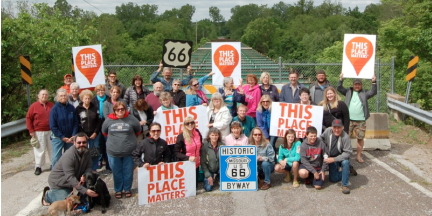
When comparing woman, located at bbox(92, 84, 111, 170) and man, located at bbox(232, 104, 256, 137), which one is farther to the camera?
woman, located at bbox(92, 84, 111, 170)

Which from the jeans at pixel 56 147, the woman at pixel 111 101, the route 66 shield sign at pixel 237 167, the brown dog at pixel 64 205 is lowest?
the brown dog at pixel 64 205

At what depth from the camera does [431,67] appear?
65.3 feet

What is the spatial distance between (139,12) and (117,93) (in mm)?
145992

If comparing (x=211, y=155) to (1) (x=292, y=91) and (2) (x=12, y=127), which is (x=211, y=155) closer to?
(1) (x=292, y=91)

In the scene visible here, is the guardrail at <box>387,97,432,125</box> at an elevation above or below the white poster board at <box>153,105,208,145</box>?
below

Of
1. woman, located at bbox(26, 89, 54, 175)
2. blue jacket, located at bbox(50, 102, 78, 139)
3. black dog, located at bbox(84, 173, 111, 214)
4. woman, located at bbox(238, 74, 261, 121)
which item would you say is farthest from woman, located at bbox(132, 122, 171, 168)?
woman, located at bbox(26, 89, 54, 175)

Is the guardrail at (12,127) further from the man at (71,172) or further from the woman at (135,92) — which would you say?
the man at (71,172)

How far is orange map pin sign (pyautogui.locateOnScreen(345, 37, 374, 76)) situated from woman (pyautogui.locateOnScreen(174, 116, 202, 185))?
4.45 meters

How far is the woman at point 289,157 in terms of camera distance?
7961 mm

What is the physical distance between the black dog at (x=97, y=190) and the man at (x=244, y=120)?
9.41ft

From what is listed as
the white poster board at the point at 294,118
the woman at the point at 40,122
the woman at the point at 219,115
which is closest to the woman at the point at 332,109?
the white poster board at the point at 294,118

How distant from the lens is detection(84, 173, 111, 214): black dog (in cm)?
671

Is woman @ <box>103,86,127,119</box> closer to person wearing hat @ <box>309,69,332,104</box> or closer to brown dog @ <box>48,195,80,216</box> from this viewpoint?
brown dog @ <box>48,195,80,216</box>

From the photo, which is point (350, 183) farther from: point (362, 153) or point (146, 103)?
point (146, 103)
